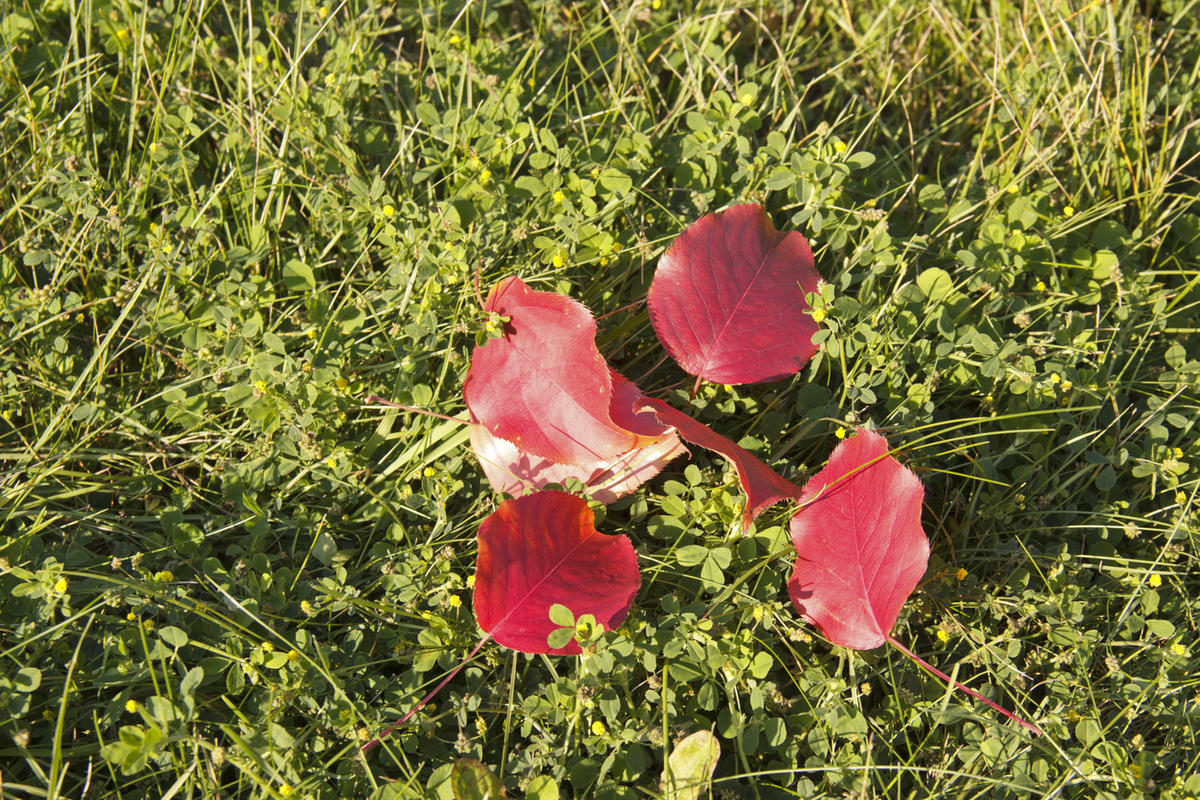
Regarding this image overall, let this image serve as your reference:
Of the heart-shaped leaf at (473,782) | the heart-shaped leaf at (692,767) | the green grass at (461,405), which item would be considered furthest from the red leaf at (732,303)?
the heart-shaped leaf at (473,782)

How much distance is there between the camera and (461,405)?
2.15 m

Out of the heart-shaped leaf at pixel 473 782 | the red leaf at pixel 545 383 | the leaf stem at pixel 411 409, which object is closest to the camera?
the heart-shaped leaf at pixel 473 782

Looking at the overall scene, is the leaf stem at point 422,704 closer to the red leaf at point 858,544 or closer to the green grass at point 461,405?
the green grass at point 461,405

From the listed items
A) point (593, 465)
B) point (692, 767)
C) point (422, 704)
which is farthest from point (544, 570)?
point (692, 767)

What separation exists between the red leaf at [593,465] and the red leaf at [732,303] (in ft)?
0.64

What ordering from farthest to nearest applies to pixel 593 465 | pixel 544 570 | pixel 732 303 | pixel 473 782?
pixel 732 303 < pixel 593 465 < pixel 544 570 < pixel 473 782

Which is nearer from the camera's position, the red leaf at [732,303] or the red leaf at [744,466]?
the red leaf at [744,466]

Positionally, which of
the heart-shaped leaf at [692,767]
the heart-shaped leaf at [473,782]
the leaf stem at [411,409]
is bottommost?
the heart-shaped leaf at [692,767]

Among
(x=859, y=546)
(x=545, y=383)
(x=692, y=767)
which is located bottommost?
(x=692, y=767)

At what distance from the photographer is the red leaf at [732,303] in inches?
80.6

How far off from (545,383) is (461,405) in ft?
1.01

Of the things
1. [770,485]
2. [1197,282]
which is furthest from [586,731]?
[1197,282]

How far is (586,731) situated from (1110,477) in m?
1.36

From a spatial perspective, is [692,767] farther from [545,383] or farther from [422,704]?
[545,383]
